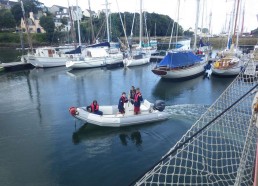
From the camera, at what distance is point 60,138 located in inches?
503

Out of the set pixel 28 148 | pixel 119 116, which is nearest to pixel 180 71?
pixel 119 116

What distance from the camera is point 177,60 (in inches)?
1027

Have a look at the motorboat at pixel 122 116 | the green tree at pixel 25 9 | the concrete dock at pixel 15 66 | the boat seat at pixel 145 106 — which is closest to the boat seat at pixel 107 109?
the motorboat at pixel 122 116

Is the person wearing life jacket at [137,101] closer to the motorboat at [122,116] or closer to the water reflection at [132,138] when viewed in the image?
the motorboat at [122,116]

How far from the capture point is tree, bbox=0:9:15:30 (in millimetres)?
77137

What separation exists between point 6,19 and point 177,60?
241 ft

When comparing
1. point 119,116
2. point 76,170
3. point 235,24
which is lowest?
point 76,170

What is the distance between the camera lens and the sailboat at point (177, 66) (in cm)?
2577

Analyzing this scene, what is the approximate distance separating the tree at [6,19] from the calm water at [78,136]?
64215mm

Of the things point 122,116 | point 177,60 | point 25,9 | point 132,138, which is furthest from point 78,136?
point 25,9

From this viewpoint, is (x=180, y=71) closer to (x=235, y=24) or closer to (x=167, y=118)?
(x=167, y=118)

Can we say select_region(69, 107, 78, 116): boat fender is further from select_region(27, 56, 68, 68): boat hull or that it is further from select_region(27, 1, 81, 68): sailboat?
select_region(27, 56, 68, 68): boat hull

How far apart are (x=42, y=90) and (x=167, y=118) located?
15.3 metres

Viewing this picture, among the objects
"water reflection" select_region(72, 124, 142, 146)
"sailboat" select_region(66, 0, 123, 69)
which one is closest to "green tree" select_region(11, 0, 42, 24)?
"sailboat" select_region(66, 0, 123, 69)
